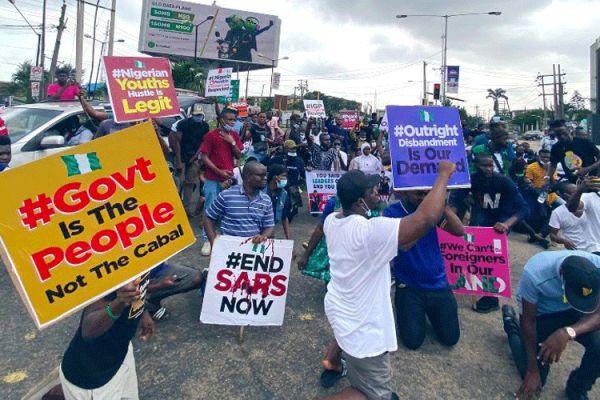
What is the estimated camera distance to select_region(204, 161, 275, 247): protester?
3.94 meters

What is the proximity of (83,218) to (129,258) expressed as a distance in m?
0.30

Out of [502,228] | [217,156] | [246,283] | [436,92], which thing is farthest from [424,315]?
[436,92]

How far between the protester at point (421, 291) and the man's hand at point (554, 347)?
0.86 meters

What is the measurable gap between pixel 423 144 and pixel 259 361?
226cm

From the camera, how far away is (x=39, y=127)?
5.89 meters

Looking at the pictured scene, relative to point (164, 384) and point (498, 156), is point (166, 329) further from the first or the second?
point (498, 156)

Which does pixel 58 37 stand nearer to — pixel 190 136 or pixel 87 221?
pixel 190 136

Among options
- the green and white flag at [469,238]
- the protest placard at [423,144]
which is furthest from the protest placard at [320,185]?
the protest placard at [423,144]

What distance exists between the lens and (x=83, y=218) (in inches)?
80.3

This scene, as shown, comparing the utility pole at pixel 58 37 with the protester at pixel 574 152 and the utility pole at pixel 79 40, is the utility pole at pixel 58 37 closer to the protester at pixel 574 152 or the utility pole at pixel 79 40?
the utility pole at pixel 79 40

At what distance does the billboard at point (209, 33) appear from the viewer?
3266cm

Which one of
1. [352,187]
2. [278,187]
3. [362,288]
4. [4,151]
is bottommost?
[278,187]

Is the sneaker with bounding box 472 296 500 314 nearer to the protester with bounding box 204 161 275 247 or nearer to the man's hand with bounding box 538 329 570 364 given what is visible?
→ the man's hand with bounding box 538 329 570 364

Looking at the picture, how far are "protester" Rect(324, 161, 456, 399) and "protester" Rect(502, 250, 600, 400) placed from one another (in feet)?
4.05
